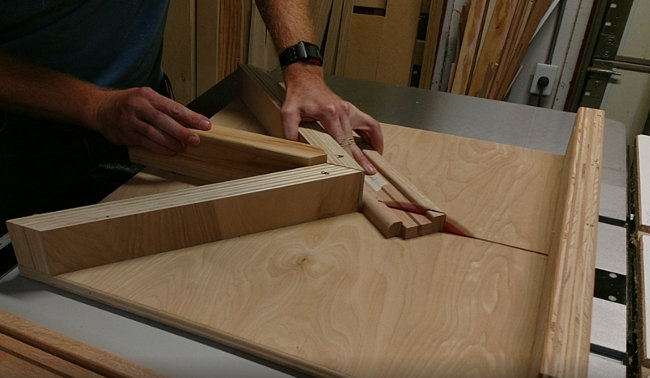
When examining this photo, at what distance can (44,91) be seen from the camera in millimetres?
1164

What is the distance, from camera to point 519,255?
979 mm

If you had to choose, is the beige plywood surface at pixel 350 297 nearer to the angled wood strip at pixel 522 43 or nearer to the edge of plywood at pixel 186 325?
the edge of plywood at pixel 186 325

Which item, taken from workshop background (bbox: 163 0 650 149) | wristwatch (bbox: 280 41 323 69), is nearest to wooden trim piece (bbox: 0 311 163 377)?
wristwatch (bbox: 280 41 323 69)

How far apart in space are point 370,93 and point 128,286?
1.17 m

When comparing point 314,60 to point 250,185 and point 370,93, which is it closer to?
point 370,93

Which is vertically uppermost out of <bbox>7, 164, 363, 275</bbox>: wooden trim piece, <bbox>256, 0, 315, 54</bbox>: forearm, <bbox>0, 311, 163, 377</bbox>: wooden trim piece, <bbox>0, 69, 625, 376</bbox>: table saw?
<bbox>256, 0, 315, 54</bbox>: forearm

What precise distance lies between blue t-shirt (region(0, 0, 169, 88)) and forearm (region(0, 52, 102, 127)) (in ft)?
0.22

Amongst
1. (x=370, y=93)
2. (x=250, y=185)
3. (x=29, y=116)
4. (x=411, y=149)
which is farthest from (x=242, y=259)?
(x=370, y=93)

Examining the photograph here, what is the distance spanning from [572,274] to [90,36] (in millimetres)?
1200

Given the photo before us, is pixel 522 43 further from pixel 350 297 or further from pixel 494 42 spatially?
pixel 350 297

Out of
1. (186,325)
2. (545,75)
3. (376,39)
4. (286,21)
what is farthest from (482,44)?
(186,325)

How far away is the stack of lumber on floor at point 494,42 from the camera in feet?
8.38

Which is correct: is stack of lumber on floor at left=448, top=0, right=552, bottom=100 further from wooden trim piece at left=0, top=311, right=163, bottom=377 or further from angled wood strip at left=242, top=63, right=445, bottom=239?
wooden trim piece at left=0, top=311, right=163, bottom=377

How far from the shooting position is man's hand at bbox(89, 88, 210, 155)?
111 cm
